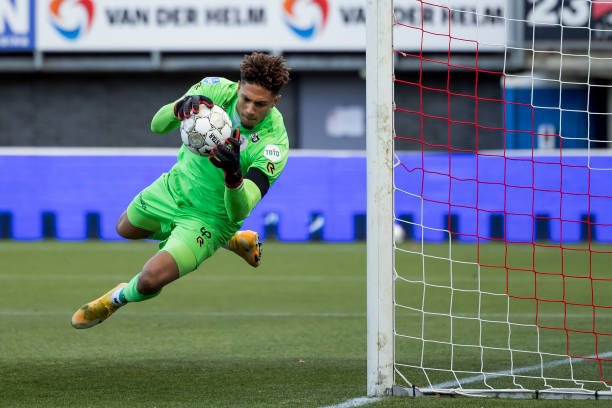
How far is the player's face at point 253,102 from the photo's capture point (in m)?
5.91

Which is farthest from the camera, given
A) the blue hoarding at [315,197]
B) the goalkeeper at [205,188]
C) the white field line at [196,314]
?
the blue hoarding at [315,197]

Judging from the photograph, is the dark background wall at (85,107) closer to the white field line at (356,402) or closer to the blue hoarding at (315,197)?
the blue hoarding at (315,197)

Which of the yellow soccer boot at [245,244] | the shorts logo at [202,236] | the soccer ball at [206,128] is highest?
the soccer ball at [206,128]

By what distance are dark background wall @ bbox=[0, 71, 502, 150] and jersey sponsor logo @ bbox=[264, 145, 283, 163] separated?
1833 centimetres

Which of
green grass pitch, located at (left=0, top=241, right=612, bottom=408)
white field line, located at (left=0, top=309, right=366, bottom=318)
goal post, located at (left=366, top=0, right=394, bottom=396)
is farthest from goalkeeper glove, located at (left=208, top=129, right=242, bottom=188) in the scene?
white field line, located at (left=0, top=309, right=366, bottom=318)

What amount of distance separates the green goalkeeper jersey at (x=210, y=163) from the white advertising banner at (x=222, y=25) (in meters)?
16.4

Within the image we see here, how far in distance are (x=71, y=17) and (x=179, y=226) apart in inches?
687

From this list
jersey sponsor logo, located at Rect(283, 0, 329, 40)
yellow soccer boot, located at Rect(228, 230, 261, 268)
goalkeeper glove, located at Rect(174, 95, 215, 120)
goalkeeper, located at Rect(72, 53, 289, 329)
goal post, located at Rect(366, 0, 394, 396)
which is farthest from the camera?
jersey sponsor logo, located at Rect(283, 0, 329, 40)

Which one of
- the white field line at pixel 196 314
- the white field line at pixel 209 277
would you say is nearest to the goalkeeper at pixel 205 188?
the white field line at pixel 196 314

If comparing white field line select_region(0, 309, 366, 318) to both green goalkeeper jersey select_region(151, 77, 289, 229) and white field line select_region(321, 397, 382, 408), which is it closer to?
green goalkeeper jersey select_region(151, 77, 289, 229)

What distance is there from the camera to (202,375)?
6250 mm

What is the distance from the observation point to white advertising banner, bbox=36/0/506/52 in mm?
22328

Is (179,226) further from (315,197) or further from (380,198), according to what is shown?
(315,197)

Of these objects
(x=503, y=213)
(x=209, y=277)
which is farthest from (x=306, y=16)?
(x=503, y=213)
